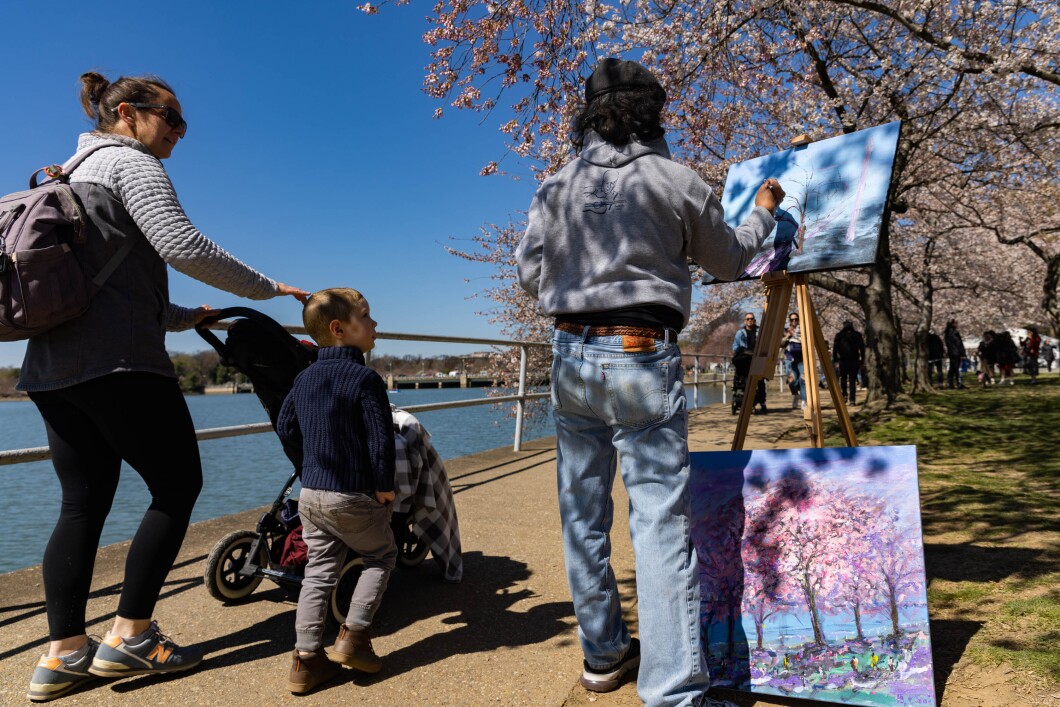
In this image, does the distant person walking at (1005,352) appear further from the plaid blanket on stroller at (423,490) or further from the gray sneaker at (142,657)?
the gray sneaker at (142,657)

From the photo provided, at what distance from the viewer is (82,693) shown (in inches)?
85.4

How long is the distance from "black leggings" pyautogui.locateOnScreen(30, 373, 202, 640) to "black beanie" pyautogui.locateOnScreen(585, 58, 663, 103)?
5.64 ft

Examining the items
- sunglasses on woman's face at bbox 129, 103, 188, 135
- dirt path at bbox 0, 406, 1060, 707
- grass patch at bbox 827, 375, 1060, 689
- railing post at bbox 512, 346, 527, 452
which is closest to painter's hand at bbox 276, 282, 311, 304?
sunglasses on woman's face at bbox 129, 103, 188, 135

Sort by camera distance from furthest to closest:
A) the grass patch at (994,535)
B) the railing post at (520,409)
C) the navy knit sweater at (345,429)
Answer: the railing post at (520,409) < the grass patch at (994,535) < the navy knit sweater at (345,429)

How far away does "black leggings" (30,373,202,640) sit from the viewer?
2070mm

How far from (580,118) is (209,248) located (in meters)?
1.30

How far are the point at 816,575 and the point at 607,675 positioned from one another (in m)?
0.74

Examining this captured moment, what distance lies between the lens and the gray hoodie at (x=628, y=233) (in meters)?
1.91

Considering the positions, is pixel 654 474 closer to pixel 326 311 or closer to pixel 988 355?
pixel 326 311

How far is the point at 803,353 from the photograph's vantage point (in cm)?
288

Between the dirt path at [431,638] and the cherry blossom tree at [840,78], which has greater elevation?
the cherry blossom tree at [840,78]

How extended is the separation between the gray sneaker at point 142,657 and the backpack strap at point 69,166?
151 centimetres

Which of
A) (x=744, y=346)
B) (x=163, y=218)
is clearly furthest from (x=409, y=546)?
(x=744, y=346)

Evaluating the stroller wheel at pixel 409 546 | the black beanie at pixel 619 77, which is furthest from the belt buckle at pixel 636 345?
the stroller wheel at pixel 409 546
